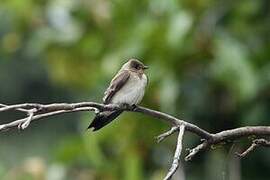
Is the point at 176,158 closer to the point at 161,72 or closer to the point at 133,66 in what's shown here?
the point at 133,66

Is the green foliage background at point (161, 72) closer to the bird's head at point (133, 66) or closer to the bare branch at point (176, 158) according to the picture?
the bird's head at point (133, 66)

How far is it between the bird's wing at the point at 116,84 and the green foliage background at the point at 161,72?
3.60ft

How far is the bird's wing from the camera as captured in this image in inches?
157

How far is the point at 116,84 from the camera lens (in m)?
4.14

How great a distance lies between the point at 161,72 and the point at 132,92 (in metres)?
1.40

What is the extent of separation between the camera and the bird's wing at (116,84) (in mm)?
3996

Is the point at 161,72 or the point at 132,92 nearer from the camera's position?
the point at 132,92

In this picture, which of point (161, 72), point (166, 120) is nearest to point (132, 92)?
point (166, 120)

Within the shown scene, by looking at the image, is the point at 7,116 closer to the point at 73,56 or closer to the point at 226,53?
the point at 73,56

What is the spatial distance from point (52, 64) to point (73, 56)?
0.17 metres

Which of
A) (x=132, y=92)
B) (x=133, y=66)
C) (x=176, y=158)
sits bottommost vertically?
(x=176, y=158)

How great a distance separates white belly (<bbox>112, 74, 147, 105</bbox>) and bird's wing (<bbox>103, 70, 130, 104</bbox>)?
0.01 metres

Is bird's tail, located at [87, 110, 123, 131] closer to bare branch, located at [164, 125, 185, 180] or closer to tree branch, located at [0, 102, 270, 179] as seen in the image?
tree branch, located at [0, 102, 270, 179]

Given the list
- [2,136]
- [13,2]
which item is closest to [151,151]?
[13,2]
